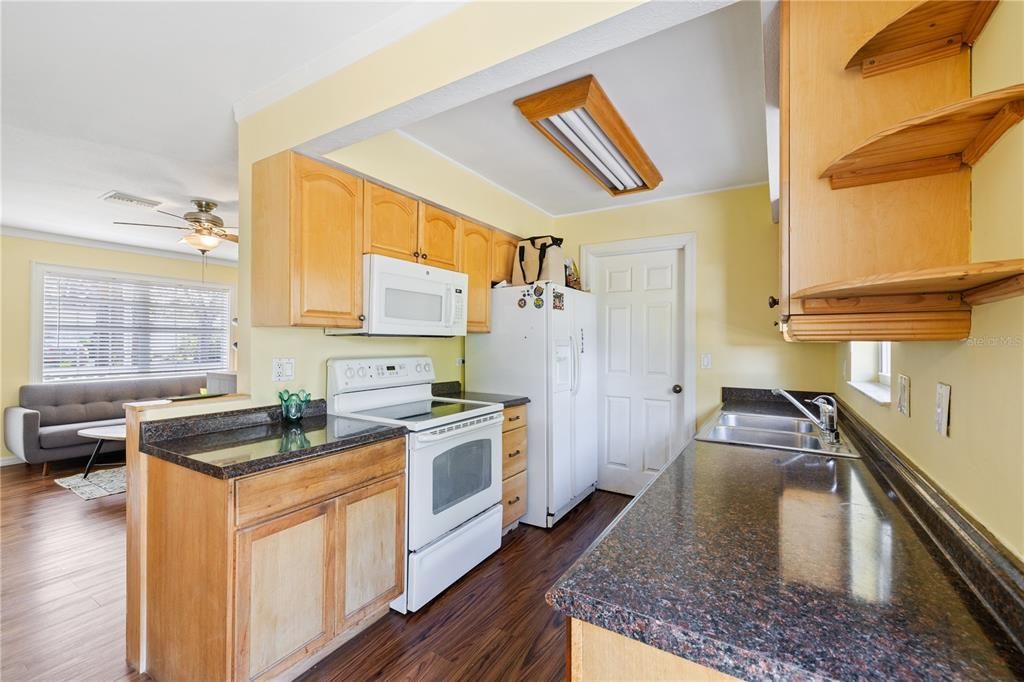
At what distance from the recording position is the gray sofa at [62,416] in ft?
13.5

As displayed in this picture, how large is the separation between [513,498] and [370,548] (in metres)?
1.17

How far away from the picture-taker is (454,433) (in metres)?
2.22

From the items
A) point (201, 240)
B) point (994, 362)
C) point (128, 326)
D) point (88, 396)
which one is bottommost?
point (88, 396)

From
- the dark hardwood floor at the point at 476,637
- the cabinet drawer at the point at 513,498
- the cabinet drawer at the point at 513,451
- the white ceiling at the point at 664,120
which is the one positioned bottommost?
the dark hardwood floor at the point at 476,637

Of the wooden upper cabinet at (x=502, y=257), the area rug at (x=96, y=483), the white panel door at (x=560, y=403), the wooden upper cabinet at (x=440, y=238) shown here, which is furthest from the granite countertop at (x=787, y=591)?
the area rug at (x=96, y=483)

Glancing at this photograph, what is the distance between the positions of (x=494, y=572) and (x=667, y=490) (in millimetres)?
1496

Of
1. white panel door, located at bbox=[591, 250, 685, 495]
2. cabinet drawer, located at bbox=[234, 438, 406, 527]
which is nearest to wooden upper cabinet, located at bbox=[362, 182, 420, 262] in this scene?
cabinet drawer, located at bbox=[234, 438, 406, 527]

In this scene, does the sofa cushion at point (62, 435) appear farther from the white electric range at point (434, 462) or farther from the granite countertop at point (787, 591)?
the granite countertop at point (787, 591)

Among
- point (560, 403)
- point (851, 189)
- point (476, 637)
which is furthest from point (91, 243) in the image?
point (851, 189)

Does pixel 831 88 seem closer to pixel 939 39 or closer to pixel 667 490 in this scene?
pixel 939 39

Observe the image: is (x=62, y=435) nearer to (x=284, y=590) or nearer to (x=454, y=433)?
(x=284, y=590)

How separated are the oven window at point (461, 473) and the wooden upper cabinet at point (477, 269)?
853 millimetres

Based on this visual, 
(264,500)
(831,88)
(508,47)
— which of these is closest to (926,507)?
(831,88)

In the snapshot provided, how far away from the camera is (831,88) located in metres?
0.91
